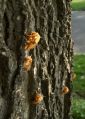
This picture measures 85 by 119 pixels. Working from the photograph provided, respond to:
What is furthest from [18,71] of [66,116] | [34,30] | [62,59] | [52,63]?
[66,116]

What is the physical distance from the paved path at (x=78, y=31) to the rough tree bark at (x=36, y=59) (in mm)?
9106

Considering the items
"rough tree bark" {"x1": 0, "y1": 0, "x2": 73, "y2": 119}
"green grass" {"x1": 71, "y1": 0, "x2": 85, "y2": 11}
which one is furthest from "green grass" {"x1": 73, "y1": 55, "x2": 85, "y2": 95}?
"green grass" {"x1": 71, "y1": 0, "x2": 85, "y2": 11}

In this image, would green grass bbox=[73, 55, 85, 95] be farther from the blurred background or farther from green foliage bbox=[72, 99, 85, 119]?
green foliage bbox=[72, 99, 85, 119]

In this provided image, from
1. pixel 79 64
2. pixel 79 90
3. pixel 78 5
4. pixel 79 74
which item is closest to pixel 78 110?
pixel 79 90

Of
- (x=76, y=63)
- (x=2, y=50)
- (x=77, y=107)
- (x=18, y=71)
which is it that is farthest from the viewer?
(x=76, y=63)

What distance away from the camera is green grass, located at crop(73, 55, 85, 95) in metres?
7.55

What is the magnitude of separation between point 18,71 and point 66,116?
1090 millimetres

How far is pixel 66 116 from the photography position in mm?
3385

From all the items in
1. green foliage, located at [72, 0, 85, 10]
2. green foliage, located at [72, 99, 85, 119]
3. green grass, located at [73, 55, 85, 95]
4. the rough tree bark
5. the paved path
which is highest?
the rough tree bark

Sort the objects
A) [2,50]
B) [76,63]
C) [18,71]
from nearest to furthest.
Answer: [2,50] < [18,71] < [76,63]

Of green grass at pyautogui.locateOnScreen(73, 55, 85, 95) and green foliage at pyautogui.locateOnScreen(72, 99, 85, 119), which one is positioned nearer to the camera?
green foliage at pyautogui.locateOnScreen(72, 99, 85, 119)

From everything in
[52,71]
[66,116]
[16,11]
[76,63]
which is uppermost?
[16,11]

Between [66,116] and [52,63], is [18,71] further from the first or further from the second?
[66,116]

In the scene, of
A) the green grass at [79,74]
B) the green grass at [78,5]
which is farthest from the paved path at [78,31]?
the green grass at [79,74]
